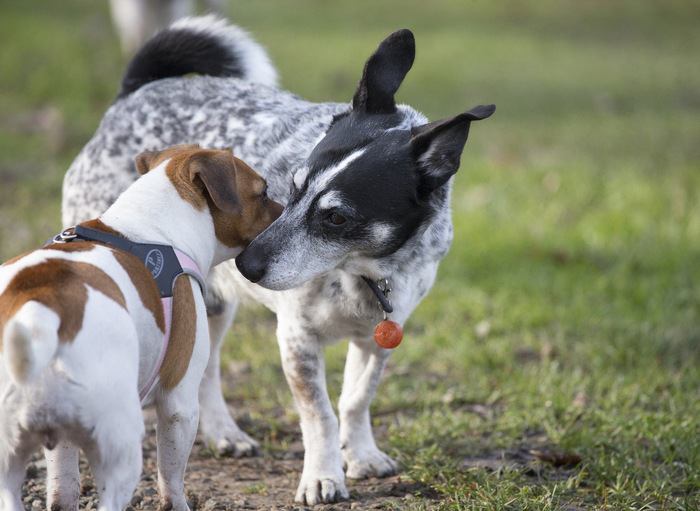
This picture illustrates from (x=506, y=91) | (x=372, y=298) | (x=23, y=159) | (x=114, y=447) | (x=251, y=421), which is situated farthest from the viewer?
(x=506, y=91)

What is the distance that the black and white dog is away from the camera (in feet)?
11.5

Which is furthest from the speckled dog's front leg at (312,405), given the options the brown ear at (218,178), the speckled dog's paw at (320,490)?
the brown ear at (218,178)

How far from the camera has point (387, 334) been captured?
3.68 m

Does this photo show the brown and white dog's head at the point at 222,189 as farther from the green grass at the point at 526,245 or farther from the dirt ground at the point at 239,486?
the green grass at the point at 526,245

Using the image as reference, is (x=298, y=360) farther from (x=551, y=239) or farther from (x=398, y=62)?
(x=551, y=239)

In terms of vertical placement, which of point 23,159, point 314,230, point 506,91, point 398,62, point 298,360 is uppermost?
point 506,91

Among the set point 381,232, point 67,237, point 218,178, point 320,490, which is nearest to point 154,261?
point 67,237

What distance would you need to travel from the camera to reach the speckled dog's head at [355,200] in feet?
11.4

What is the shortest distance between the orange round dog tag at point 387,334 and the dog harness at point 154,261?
2.76 ft

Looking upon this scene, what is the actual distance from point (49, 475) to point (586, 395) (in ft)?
8.76

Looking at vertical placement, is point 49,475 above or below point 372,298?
below

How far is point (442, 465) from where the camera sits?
398 centimetres

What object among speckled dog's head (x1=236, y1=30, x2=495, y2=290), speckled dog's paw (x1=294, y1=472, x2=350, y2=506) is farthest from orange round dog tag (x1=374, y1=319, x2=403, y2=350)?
speckled dog's paw (x1=294, y1=472, x2=350, y2=506)

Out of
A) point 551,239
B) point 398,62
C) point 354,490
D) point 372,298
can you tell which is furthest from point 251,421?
point 551,239
